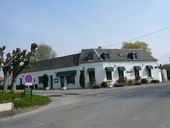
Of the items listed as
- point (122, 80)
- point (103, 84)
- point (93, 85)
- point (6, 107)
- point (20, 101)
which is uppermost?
point (122, 80)

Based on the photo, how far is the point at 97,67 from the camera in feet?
142

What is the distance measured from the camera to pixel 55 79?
4756 cm

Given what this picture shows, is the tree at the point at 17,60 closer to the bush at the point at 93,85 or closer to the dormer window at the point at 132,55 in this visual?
the bush at the point at 93,85

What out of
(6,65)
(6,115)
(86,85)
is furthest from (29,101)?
(86,85)

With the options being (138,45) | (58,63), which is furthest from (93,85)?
(138,45)

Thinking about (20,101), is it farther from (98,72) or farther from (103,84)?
(98,72)

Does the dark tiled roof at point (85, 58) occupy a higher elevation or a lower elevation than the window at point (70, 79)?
higher

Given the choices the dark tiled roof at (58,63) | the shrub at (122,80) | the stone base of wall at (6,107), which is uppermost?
the dark tiled roof at (58,63)

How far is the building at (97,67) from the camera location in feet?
142

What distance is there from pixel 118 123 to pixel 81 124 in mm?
1486

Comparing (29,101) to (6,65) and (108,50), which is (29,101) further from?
(108,50)

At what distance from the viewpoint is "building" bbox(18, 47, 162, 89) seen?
142 ft

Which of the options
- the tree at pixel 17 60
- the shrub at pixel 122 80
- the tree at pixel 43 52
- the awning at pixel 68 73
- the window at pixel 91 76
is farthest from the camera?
the tree at pixel 43 52

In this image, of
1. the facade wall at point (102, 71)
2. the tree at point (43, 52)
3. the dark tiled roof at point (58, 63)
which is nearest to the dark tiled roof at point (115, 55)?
the facade wall at point (102, 71)
